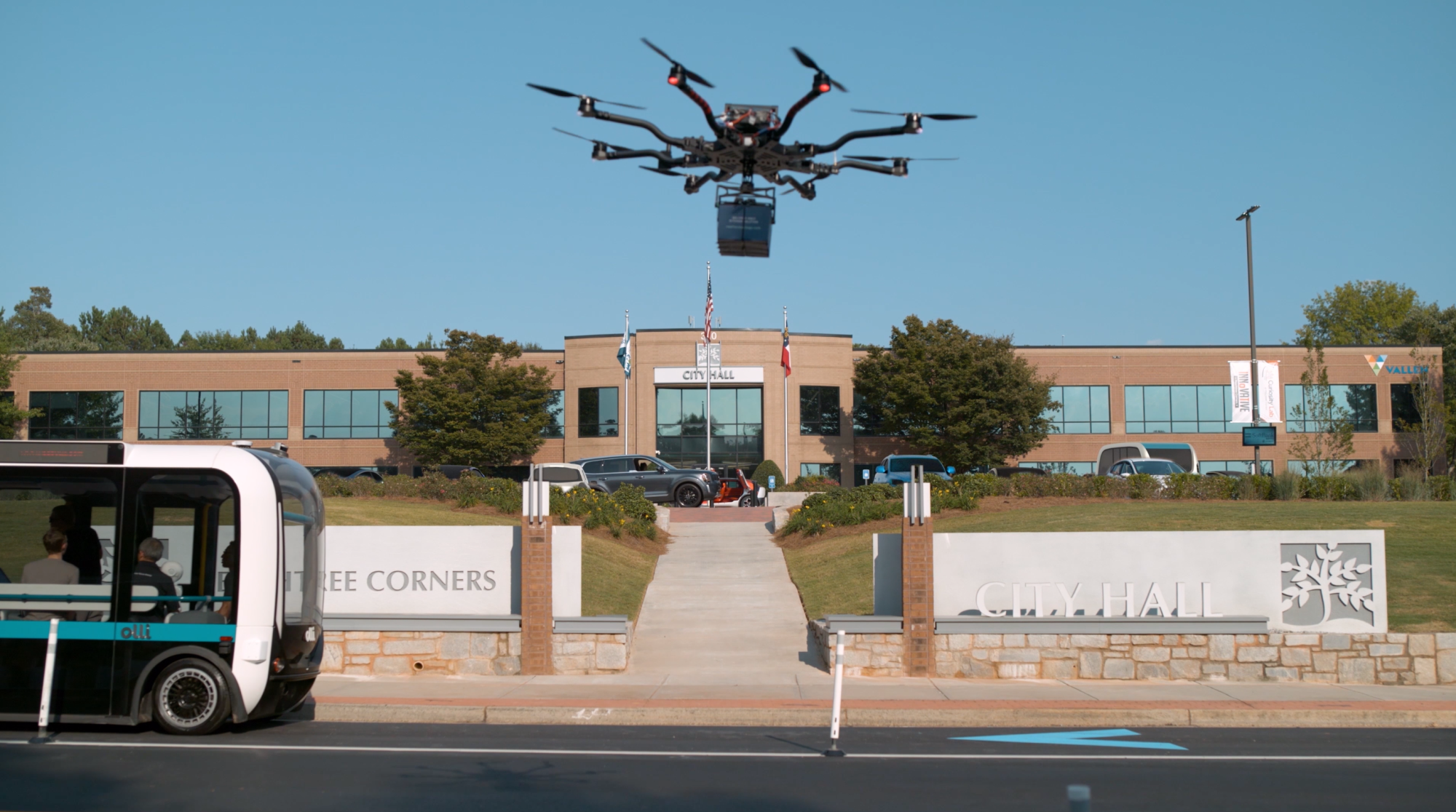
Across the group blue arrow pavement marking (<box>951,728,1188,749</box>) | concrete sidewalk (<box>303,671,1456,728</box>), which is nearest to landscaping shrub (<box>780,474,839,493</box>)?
concrete sidewalk (<box>303,671,1456,728</box>)

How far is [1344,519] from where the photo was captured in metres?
20.5

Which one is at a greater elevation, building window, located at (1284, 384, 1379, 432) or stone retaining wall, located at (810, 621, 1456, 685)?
building window, located at (1284, 384, 1379, 432)

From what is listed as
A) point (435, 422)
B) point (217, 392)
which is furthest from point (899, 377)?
point (217, 392)

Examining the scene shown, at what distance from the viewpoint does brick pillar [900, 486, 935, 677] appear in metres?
12.8

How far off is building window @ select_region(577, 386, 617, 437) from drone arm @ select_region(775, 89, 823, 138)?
122ft

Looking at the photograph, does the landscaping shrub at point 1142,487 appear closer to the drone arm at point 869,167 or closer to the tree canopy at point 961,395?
the drone arm at point 869,167

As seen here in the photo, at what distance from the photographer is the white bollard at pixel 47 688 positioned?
9.04 meters

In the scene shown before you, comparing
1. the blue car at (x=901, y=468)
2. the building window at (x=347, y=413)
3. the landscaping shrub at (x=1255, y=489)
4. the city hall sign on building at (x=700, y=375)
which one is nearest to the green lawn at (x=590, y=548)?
the blue car at (x=901, y=468)

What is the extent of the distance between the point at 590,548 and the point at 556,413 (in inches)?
1176

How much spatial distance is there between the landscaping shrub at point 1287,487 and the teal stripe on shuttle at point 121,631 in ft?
78.3

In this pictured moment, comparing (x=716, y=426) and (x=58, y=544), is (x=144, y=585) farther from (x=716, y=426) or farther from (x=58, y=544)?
(x=716, y=426)

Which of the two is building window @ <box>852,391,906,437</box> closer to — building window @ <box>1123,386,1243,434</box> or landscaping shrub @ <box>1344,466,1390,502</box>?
building window @ <box>1123,386,1243,434</box>

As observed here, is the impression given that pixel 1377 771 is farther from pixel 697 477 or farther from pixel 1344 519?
pixel 697 477

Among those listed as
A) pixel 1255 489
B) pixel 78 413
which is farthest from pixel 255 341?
pixel 1255 489
